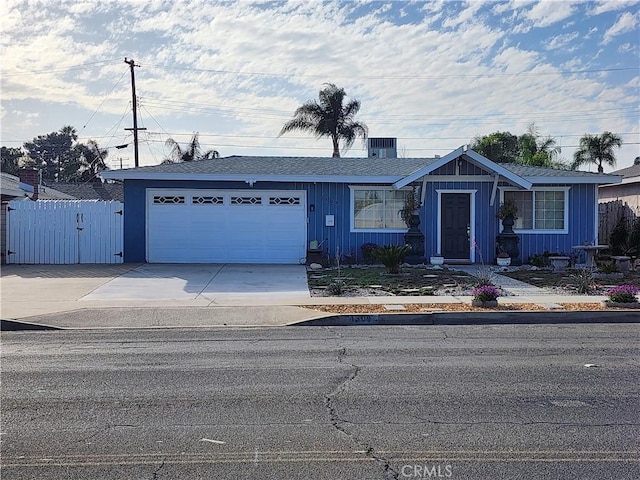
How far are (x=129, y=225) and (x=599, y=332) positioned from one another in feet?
48.6

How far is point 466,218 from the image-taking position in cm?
2053

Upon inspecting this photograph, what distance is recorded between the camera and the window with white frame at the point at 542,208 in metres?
20.7

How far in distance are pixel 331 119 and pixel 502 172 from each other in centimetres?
2101

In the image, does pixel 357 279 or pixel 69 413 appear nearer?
pixel 69 413

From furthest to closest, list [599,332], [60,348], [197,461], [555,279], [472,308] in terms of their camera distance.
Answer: [555,279] < [472,308] < [599,332] < [60,348] < [197,461]

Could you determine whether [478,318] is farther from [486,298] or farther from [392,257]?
[392,257]

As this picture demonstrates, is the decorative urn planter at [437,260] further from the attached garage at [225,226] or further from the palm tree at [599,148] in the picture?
the palm tree at [599,148]

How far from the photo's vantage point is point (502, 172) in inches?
762

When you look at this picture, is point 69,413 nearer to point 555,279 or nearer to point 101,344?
point 101,344

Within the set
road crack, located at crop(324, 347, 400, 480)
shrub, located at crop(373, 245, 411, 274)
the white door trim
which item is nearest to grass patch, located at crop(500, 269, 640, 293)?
the white door trim

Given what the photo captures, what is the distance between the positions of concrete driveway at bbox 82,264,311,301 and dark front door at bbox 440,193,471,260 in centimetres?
488

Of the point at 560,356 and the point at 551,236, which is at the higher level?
Result: the point at 551,236

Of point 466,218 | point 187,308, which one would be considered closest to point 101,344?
point 187,308

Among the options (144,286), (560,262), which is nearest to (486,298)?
(560,262)
